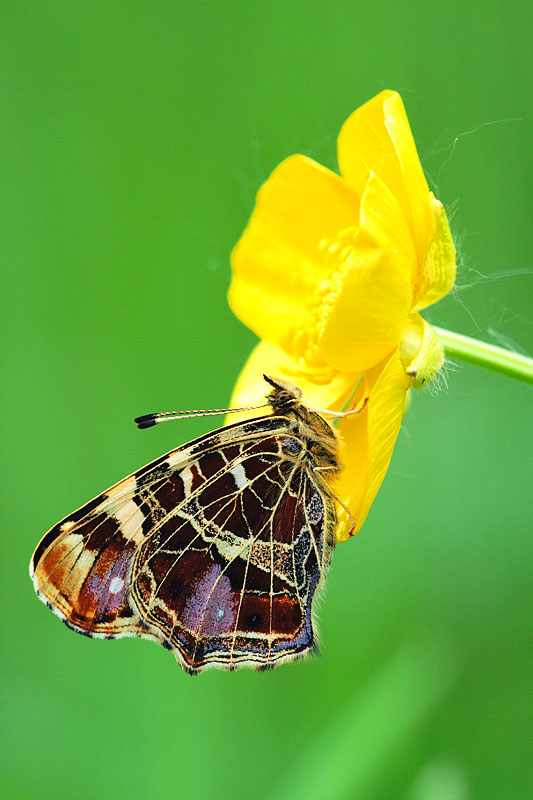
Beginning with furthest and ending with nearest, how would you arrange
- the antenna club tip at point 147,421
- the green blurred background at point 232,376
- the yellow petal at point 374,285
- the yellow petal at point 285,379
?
the green blurred background at point 232,376 → the yellow petal at point 285,379 → the antenna club tip at point 147,421 → the yellow petal at point 374,285

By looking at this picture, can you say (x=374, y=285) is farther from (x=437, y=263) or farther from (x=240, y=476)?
(x=240, y=476)

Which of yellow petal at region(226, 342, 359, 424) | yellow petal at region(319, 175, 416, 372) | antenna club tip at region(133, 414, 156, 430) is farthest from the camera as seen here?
yellow petal at region(226, 342, 359, 424)

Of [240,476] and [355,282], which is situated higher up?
[355,282]

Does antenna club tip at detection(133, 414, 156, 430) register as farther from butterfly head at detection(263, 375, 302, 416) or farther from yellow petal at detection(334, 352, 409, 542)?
yellow petal at detection(334, 352, 409, 542)

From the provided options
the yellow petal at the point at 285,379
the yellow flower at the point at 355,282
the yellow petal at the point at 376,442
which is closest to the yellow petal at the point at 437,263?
the yellow flower at the point at 355,282

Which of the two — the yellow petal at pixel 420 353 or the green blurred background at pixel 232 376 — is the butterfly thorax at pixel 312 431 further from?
the green blurred background at pixel 232 376

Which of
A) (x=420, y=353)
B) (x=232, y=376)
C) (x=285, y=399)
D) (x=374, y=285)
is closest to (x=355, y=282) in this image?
(x=374, y=285)

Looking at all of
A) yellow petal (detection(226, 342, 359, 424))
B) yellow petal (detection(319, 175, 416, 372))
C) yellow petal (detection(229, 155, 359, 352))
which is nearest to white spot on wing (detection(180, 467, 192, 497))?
yellow petal (detection(226, 342, 359, 424))
